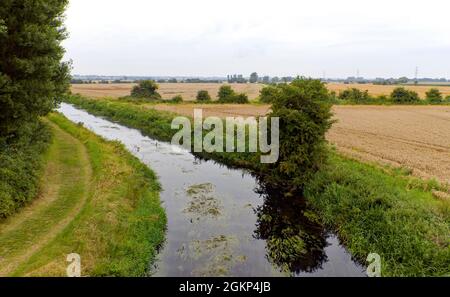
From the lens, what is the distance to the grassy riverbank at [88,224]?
37.8 feet

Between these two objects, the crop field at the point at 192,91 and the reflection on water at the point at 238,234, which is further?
the crop field at the point at 192,91

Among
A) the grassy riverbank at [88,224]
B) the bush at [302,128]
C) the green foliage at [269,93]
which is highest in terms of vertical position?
the green foliage at [269,93]

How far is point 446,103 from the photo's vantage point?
2906 inches

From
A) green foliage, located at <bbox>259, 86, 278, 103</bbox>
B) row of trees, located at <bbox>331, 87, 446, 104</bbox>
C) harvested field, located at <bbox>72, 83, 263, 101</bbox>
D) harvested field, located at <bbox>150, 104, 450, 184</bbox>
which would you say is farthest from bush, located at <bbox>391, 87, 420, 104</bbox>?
green foliage, located at <bbox>259, 86, 278, 103</bbox>

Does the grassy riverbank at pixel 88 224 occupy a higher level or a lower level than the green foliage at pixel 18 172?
lower

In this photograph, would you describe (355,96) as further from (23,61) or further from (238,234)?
(23,61)

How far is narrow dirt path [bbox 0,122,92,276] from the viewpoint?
11898mm

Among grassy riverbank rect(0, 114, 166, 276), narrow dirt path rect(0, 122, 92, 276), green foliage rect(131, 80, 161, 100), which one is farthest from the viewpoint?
green foliage rect(131, 80, 161, 100)

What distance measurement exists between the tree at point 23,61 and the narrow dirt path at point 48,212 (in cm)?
340

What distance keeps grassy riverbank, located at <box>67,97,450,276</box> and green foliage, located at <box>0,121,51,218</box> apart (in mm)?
12685

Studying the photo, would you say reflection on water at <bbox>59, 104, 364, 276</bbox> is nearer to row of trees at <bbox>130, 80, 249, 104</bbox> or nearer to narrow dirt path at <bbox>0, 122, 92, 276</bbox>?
narrow dirt path at <bbox>0, 122, 92, 276</bbox>

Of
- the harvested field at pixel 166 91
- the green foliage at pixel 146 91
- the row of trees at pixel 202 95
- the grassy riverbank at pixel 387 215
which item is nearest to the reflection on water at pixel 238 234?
the grassy riverbank at pixel 387 215

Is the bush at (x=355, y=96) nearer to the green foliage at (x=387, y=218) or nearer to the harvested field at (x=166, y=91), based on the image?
the harvested field at (x=166, y=91)
